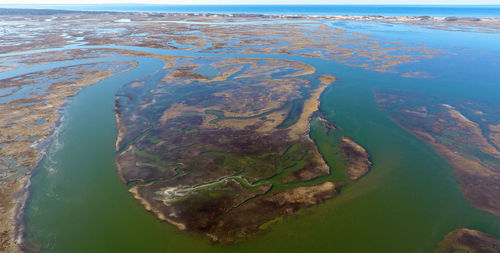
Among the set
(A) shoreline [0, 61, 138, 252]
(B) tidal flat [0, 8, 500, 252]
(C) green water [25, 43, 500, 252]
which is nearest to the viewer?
(A) shoreline [0, 61, 138, 252]

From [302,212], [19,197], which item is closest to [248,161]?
[302,212]

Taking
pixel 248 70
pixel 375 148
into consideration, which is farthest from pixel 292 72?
pixel 375 148

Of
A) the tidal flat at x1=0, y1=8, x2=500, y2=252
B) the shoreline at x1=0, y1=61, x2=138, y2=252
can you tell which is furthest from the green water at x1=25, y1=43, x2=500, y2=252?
the shoreline at x1=0, y1=61, x2=138, y2=252

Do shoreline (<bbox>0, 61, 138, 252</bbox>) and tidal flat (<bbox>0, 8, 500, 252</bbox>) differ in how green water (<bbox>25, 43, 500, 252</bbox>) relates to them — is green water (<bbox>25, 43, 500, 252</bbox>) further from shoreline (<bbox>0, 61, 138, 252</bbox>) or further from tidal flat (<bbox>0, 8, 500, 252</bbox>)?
shoreline (<bbox>0, 61, 138, 252</bbox>)

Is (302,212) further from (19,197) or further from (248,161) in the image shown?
(19,197)

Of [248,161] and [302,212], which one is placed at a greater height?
[248,161]

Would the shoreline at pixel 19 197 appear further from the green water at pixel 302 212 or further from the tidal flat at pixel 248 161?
the green water at pixel 302 212
